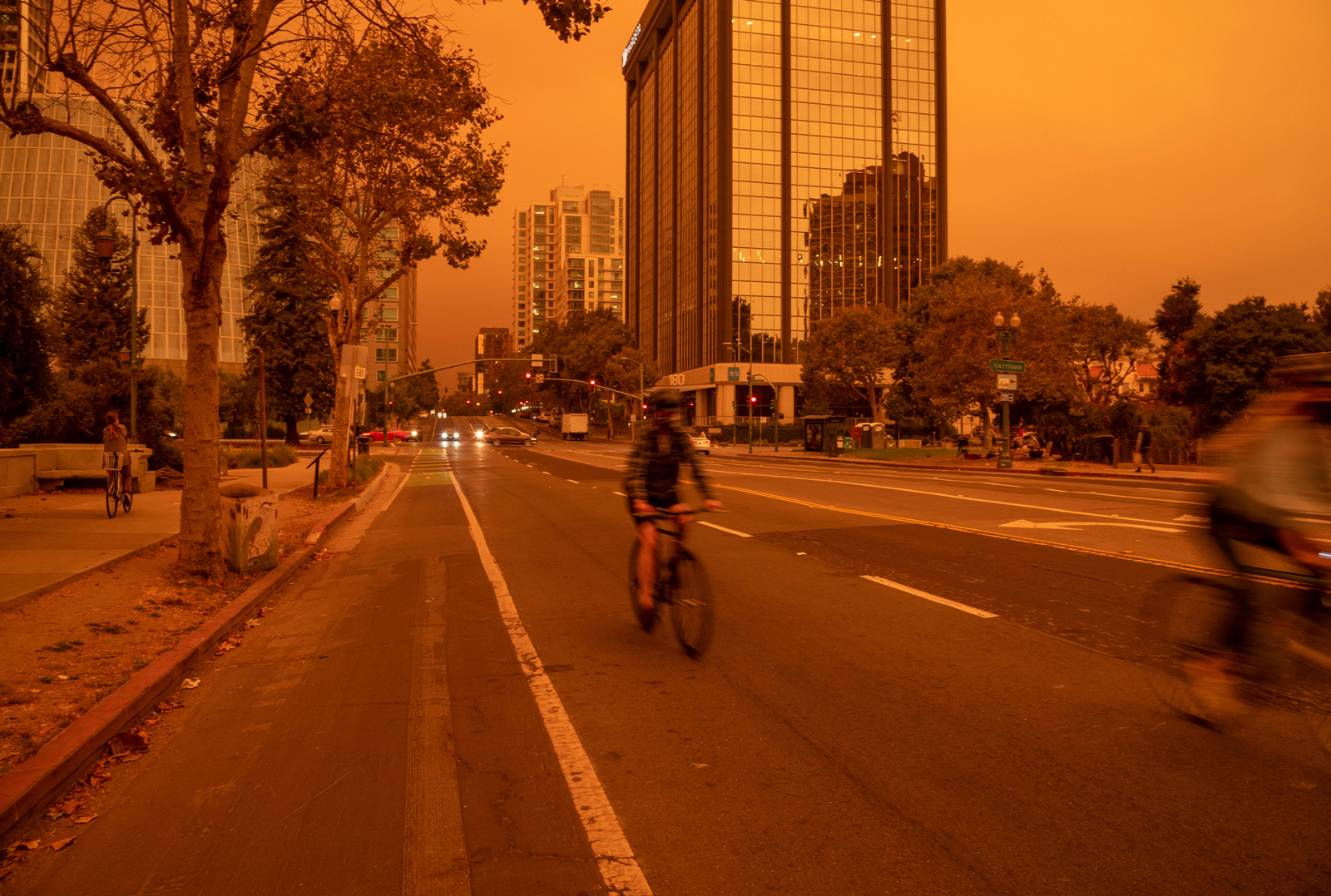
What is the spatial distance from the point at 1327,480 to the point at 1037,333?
133ft

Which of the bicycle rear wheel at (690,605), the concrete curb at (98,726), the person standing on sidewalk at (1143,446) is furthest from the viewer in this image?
the person standing on sidewalk at (1143,446)

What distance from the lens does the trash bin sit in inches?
383

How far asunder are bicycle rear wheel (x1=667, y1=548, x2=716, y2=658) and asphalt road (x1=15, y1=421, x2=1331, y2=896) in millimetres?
133

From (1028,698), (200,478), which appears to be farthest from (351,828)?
(200,478)

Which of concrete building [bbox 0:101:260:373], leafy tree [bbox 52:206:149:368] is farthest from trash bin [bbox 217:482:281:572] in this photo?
concrete building [bbox 0:101:260:373]

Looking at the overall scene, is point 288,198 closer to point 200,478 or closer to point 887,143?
point 200,478

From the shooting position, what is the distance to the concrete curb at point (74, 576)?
296 inches

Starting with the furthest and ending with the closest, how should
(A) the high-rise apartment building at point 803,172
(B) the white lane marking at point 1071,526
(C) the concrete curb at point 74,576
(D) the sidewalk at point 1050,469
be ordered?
(A) the high-rise apartment building at point 803,172 → (D) the sidewalk at point 1050,469 → (B) the white lane marking at point 1071,526 → (C) the concrete curb at point 74,576

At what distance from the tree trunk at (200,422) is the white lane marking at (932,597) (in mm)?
7071

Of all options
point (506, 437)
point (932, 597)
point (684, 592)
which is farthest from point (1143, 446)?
point (506, 437)

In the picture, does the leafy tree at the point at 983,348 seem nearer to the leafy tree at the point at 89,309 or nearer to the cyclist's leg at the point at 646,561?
the cyclist's leg at the point at 646,561

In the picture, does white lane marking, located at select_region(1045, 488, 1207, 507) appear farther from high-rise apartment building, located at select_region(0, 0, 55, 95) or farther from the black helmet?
high-rise apartment building, located at select_region(0, 0, 55, 95)

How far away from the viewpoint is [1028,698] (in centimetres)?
513

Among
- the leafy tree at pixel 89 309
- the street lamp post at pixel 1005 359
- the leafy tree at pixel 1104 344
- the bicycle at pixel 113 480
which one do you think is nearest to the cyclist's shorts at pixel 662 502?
the bicycle at pixel 113 480
